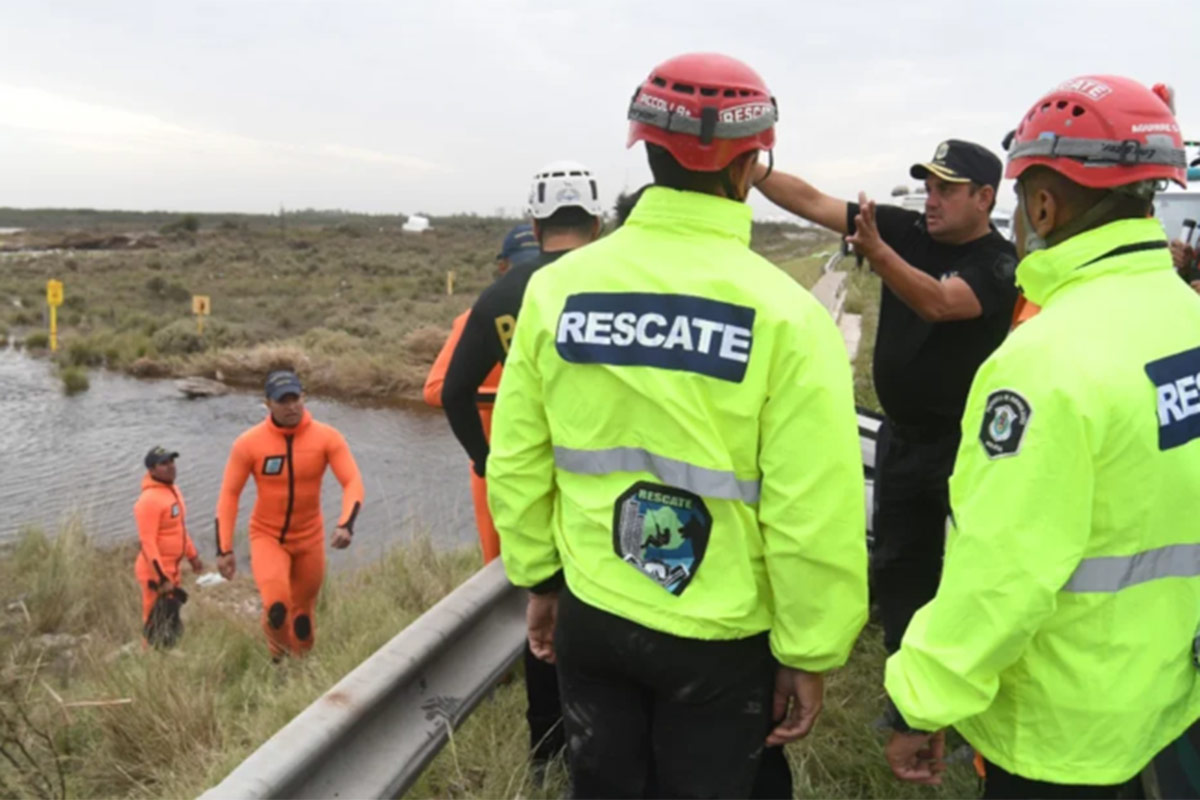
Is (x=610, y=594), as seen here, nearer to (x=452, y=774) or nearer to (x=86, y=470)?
(x=452, y=774)

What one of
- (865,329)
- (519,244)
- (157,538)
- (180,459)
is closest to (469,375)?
(519,244)

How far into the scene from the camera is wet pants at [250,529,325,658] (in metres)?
6.29

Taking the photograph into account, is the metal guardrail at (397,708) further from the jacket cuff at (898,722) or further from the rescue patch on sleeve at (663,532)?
the jacket cuff at (898,722)

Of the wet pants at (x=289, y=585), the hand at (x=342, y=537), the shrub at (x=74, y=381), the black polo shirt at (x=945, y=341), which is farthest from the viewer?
the shrub at (x=74, y=381)

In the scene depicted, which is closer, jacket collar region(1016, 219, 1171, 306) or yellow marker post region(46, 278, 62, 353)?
jacket collar region(1016, 219, 1171, 306)

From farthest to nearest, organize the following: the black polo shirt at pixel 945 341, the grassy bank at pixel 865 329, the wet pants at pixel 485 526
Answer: the grassy bank at pixel 865 329 → the wet pants at pixel 485 526 → the black polo shirt at pixel 945 341

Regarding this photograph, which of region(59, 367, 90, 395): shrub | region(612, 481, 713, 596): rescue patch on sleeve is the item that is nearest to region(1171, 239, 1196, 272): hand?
region(612, 481, 713, 596): rescue patch on sleeve

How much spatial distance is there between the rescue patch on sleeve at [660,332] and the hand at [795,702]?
744 mm

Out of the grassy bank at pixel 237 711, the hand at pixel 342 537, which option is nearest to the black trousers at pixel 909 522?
the grassy bank at pixel 237 711

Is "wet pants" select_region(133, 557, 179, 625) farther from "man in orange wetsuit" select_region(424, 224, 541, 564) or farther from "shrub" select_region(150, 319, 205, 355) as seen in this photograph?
"shrub" select_region(150, 319, 205, 355)

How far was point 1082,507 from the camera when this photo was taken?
6.00 feet

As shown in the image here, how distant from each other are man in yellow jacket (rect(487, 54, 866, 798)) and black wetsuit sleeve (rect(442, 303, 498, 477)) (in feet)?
4.81

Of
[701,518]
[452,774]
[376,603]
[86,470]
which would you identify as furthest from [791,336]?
[86,470]

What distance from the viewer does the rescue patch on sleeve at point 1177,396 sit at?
1875 mm
